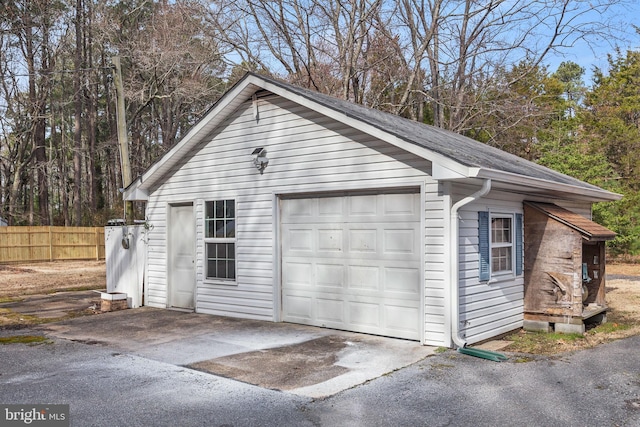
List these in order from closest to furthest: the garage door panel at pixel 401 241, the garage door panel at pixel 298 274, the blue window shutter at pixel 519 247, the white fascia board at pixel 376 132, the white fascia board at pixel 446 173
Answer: the white fascia board at pixel 446 173
the white fascia board at pixel 376 132
the garage door panel at pixel 401 241
the blue window shutter at pixel 519 247
the garage door panel at pixel 298 274

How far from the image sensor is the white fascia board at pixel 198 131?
8.86 m

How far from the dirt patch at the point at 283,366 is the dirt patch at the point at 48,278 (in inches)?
366

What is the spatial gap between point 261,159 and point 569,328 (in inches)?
215

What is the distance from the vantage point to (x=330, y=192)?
804 cm

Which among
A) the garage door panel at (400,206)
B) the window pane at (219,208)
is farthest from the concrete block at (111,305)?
the garage door panel at (400,206)

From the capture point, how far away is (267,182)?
345 inches

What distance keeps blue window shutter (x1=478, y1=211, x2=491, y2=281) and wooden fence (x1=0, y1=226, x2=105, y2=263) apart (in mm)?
22772

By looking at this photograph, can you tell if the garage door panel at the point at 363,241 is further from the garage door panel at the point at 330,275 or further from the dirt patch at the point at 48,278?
the dirt patch at the point at 48,278

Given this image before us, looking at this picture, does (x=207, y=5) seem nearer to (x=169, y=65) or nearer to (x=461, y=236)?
(x=169, y=65)

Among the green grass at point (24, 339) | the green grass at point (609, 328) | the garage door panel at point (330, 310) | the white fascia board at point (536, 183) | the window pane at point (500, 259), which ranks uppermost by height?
the white fascia board at point (536, 183)

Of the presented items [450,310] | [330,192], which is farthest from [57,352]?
[450,310]

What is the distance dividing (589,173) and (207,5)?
15593 millimetres

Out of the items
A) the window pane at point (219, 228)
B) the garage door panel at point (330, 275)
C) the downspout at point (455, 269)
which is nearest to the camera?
the downspout at point (455, 269)

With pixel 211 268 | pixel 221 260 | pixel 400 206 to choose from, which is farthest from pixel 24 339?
pixel 400 206
